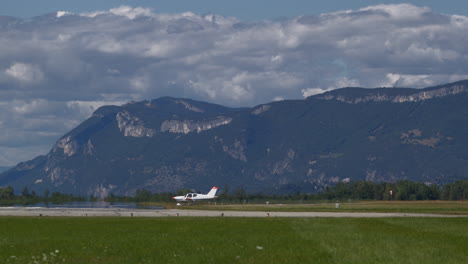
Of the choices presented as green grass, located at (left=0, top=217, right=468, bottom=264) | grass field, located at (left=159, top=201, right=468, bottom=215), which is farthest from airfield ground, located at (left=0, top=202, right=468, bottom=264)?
grass field, located at (left=159, top=201, right=468, bottom=215)

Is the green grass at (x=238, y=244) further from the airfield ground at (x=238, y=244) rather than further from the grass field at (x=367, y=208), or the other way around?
the grass field at (x=367, y=208)

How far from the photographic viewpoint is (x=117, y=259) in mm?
36562

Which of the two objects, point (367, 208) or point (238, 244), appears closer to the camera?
point (238, 244)

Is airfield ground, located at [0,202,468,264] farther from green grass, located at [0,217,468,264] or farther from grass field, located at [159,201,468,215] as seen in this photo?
grass field, located at [159,201,468,215]

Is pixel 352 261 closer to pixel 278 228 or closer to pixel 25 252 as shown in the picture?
pixel 25 252

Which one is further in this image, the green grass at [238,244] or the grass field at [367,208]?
the grass field at [367,208]

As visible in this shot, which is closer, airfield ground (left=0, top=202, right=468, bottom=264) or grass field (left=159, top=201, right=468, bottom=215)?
airfield ground (left=0, top=202, right=468, bottom=264)

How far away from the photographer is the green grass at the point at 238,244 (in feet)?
119

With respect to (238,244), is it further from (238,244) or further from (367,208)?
(367,208)

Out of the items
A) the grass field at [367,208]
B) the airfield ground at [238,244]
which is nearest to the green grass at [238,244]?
the airfield ground at [238,244]

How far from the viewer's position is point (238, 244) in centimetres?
4272

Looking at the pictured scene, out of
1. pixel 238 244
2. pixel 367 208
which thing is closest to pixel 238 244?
pixel 238 244

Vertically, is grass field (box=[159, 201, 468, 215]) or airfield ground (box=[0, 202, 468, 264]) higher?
grass field (box=[159, 201, 468, 215])

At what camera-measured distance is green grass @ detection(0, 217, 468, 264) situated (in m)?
36.2
